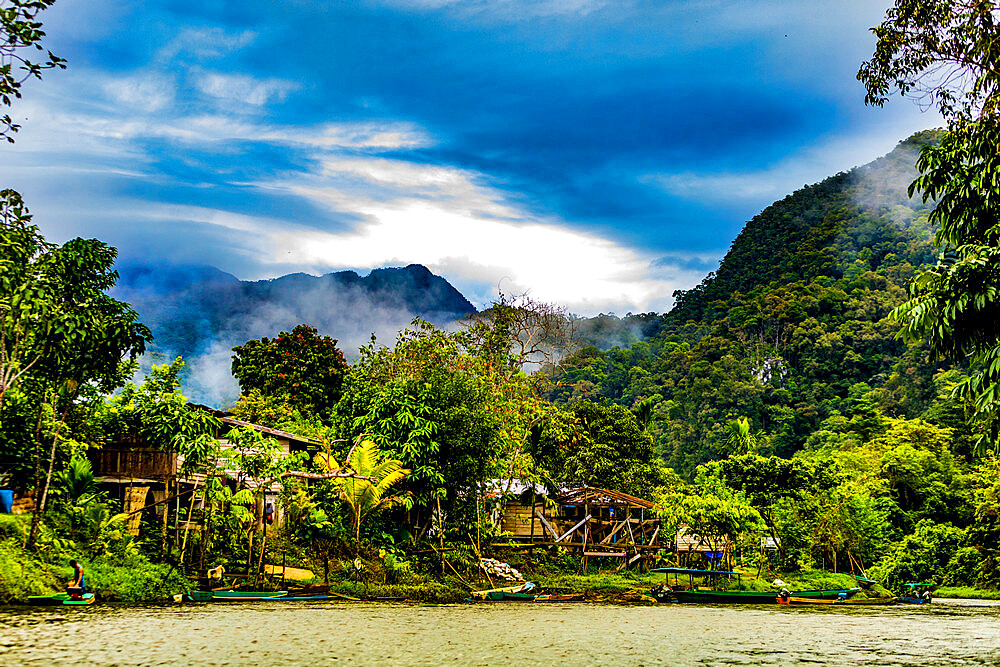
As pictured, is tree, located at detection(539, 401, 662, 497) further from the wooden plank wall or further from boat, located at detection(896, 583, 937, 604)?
boat, located at detection(896, 583, 937, 604)

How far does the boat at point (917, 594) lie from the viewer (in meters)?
21.6

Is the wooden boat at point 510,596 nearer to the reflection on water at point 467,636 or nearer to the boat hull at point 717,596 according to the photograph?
the reflection on water at point 467,636

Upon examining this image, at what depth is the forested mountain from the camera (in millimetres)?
54750

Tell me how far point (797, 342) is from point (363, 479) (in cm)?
5108

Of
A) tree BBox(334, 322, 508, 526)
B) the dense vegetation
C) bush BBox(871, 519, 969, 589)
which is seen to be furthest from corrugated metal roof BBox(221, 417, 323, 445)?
bush BBox(871, 519, 969, 589)

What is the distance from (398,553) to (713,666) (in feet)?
35.9

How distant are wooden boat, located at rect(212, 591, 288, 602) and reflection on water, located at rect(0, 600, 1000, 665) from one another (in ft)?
0.73

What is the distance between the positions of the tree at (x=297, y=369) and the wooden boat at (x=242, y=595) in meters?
16.9

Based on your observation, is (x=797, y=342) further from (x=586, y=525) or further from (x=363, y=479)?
(x=363, y=479)

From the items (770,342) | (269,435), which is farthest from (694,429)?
(269,435)

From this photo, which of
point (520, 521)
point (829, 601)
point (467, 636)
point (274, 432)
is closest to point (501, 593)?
point (467, 636)

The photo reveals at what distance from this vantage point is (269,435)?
21.8 meters

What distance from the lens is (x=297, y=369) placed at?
107ft

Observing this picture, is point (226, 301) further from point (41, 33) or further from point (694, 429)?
point (41, 33)
